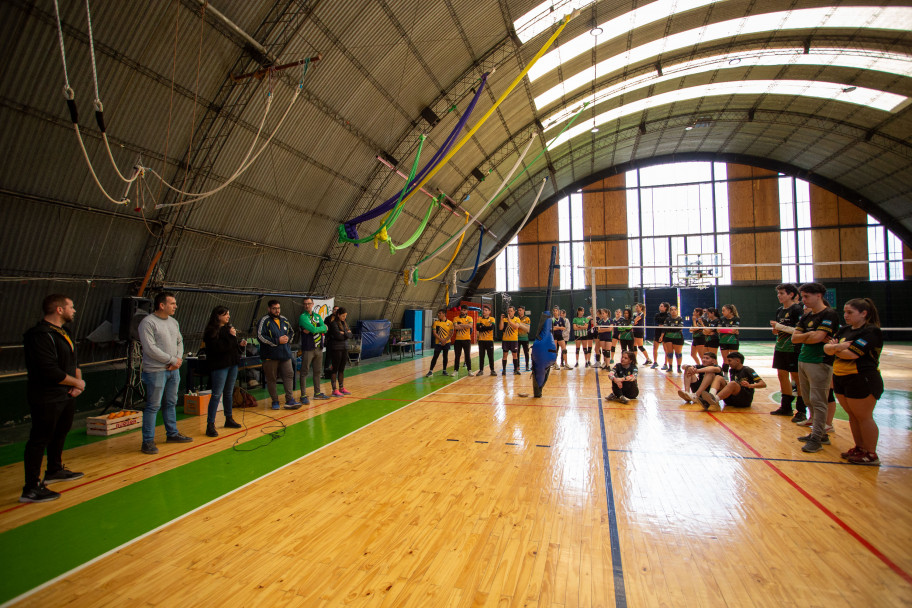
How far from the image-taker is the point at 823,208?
755 inches

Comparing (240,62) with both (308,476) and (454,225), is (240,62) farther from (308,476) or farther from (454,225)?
(454,225)

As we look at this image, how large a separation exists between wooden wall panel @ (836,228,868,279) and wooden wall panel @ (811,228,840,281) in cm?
22

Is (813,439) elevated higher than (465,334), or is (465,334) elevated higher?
(465,334)

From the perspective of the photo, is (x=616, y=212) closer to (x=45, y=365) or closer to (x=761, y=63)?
(x=761, y=63)

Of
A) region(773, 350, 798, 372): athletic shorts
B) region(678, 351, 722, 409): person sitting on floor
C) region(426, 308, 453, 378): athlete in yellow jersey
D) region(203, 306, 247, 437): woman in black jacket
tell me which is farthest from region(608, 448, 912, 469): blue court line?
region(426, 308, 453, 378): athlete in yellow jersey

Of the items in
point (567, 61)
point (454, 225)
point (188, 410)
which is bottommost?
point (188, 410)

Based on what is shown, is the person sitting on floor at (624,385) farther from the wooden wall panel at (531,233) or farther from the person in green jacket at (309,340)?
the wooden wall panel at (531,233)

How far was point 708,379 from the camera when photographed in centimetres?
620

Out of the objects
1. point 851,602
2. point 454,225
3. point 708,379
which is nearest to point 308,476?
point 851,602

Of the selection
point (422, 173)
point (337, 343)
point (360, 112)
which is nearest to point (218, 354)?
point (337, 343)

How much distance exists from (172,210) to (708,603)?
9.61 metres

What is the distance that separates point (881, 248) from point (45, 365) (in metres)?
27.5

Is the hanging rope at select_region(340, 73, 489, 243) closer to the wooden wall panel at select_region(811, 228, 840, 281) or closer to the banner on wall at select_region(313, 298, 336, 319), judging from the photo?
the banner on wall at select_region(313, 298, 336, 319)

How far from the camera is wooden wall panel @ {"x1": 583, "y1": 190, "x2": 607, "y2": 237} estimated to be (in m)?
21.4
